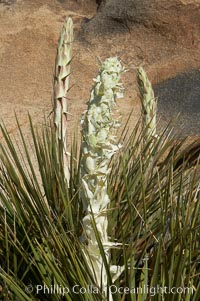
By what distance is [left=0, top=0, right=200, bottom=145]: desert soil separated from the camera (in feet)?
29.9

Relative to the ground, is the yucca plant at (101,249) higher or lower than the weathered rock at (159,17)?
higher

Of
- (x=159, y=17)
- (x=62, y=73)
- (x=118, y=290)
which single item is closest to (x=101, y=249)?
(x=118, y=290)

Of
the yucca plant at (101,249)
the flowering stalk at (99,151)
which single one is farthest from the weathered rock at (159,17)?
the flowering stalk at (99,151)

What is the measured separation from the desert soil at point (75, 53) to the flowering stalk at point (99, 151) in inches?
258

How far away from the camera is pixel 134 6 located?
10.5 metres

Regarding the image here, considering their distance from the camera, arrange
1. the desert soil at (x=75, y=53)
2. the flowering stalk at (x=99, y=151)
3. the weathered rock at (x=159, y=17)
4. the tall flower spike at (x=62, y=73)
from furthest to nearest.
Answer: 1. the weathered rock at (x=159, y=17)
2. the desert soil at (x=75, y=53)
3. the tall flower spike at (x=62, y=73)
4. the flowering stalk at (x=99, y=151)

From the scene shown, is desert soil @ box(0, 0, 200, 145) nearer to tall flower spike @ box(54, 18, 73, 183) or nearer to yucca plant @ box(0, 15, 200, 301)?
tall flower spike @ box(54, 18, 73, 183)

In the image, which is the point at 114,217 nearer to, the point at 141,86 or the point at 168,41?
the point at 141,86

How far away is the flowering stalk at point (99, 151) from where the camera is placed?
1.82 metres

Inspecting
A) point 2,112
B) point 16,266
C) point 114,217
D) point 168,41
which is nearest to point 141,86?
point 114,217

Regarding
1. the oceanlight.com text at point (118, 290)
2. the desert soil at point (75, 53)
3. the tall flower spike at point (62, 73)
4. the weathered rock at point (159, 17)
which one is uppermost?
the tall flower spike at point (62, 73)

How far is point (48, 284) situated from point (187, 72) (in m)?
7.62

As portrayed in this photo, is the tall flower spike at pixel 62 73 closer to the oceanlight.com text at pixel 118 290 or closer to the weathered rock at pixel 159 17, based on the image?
the oceanlight.com text at pixel 118 290

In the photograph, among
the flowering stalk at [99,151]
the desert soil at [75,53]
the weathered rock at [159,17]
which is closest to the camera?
the flowering stalk at [99,151]
